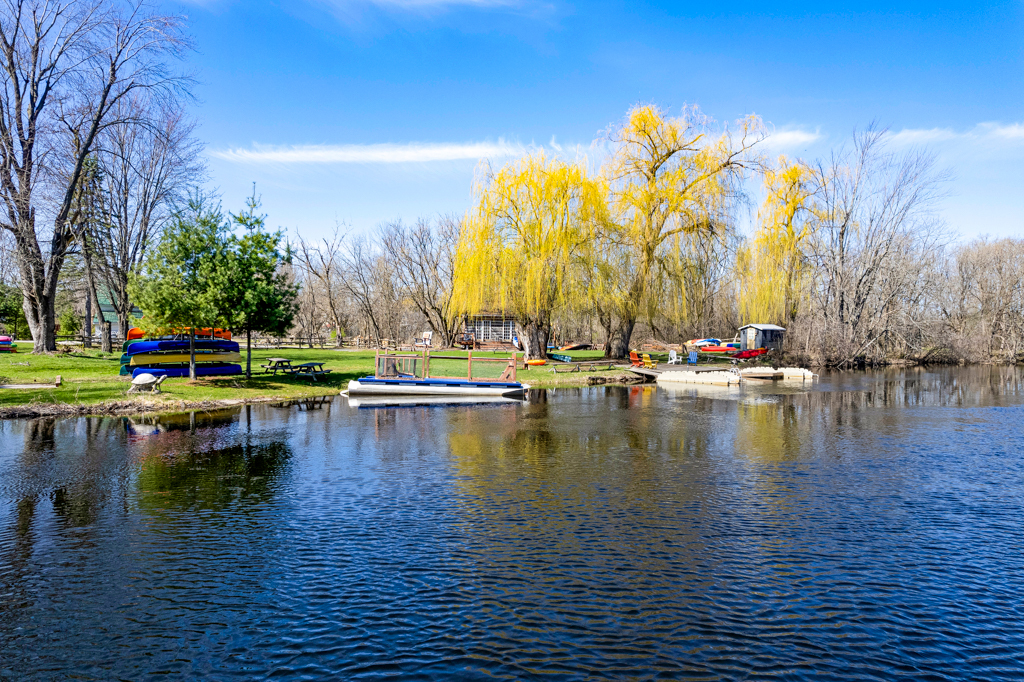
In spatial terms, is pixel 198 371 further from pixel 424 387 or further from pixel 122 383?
pixel 424 387

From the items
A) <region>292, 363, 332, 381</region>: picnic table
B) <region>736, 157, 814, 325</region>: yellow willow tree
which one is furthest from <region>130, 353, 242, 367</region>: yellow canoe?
<region>736, 157, 814, 325</region>: yellow willow tree

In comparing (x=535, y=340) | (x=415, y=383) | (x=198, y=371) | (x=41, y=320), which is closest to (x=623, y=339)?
(x=535, y=340)

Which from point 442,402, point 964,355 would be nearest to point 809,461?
point 442,402

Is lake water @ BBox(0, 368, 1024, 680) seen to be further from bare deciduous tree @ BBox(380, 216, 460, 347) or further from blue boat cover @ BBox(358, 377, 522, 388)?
bare deciduous tree @ BBox(380, 216, 460, 347)

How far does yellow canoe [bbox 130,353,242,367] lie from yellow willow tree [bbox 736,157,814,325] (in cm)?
2971

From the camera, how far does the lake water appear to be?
658 centimetres

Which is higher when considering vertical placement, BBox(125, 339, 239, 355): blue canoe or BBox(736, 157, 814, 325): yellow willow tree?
BBox(736, 157, 814, 325): yellow willow tree

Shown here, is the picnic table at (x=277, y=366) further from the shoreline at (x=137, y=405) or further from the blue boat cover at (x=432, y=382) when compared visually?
the blue boat cover at (x=432, y=382)

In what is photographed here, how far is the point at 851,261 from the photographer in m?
50.7

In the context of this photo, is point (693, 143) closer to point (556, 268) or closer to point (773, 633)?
point (556, 268)

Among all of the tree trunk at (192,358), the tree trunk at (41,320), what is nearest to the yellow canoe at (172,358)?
the tree trunk at (192,358)

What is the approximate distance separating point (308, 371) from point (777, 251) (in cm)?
2994

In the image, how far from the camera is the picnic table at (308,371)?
3095 cm

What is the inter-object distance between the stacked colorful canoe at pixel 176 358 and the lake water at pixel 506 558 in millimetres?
9225
